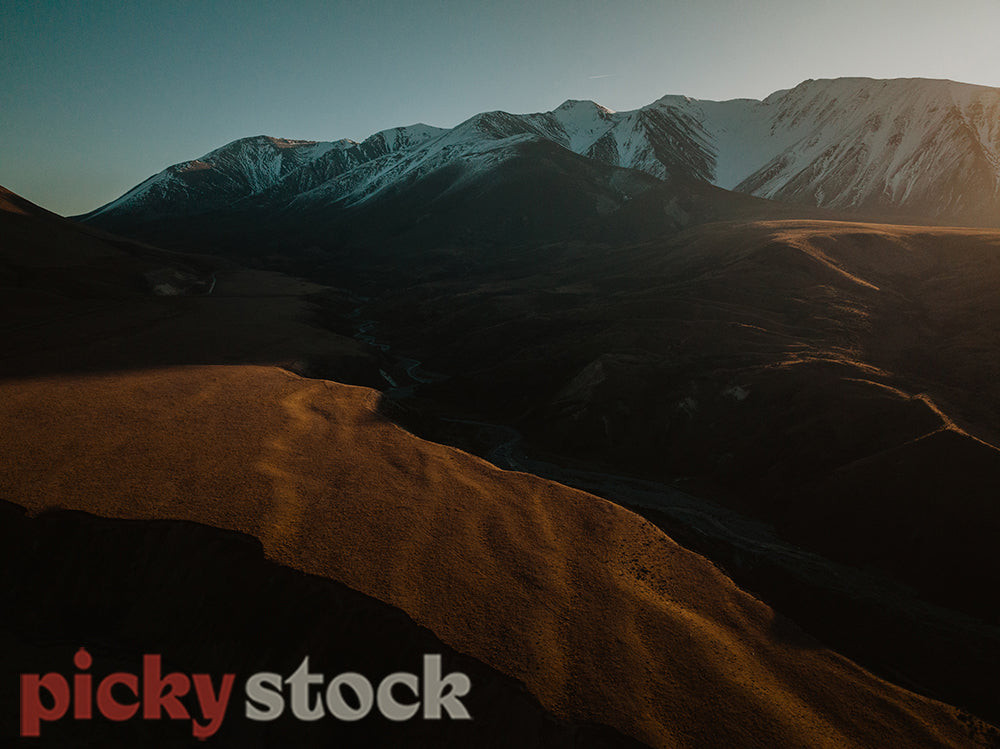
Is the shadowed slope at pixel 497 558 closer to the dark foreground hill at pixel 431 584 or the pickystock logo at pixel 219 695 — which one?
the dark foreground hill at pixel 431 584

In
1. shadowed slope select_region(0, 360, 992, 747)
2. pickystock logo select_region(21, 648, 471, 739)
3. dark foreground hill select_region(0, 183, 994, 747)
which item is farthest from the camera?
shadowed slope select_region(0, 360, 992, 747)

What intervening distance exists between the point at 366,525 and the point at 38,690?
47.3 ft

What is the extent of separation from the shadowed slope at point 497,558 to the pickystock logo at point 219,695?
7.40 feet

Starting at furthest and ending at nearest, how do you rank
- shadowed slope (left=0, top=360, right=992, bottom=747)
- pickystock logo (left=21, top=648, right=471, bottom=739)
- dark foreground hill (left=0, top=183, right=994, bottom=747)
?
shadowed slope (left=0, top=360, right=992, bottom=747)
dark foreground hill (left=0, top=183, right=994, bottom=747)
pickystock logo (left=21, top=648, right=471, bottom=739)

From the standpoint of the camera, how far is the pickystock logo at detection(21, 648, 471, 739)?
→ 20547 mm

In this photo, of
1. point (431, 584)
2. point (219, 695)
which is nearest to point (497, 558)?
point (431, 584)

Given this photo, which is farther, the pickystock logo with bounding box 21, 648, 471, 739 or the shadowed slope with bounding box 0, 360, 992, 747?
the shadowed slope with bounding box 0, 360, 992, 747

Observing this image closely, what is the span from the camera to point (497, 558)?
2620 centimetres

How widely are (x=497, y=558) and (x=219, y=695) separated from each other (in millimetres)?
13150

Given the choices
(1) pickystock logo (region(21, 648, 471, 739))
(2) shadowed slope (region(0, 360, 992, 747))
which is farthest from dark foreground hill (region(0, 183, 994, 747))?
(1) pickystock logo (region(21, 648, 471, 739))

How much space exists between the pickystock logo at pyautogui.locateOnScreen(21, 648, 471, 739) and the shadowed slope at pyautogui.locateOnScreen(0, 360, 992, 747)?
225 centimetres

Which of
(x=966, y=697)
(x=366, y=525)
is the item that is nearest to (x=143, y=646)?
(x=366, y=525)

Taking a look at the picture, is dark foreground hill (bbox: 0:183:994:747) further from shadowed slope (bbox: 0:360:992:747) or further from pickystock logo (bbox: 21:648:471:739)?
pickystock logo (bbox: 21:648:471:739)

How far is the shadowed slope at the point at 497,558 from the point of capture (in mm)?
20891
